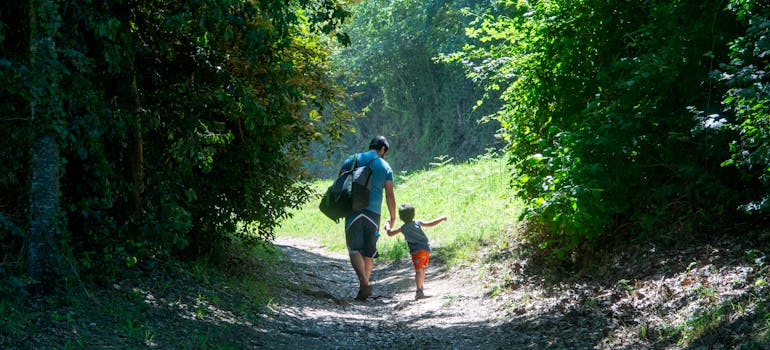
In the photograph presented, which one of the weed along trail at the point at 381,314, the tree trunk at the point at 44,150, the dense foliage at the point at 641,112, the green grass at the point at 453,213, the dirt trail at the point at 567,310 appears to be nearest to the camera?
the tree trunk at the point at 44,150

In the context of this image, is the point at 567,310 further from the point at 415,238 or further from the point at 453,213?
the point at 453,213

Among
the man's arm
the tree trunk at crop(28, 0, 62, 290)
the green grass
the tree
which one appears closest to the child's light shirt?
the man's arm

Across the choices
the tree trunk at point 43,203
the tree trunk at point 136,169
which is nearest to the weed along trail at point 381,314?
the tree trunk at point 136,169

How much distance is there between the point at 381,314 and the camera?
816 cm

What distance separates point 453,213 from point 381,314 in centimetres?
827

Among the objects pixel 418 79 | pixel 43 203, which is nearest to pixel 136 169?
pixel 43 203

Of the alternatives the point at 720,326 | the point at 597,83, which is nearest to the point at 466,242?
the point at 597,83

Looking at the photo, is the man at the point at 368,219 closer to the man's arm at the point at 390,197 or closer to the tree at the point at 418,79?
the man's arm at the point at 390,197

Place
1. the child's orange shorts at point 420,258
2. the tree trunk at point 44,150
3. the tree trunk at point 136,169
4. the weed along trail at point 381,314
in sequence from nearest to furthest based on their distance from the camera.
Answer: the tree trunk at point 44,150
the weed along trail at point 381,314
the tree trunk at point 136,169
the child's orange shorts at point 420,258

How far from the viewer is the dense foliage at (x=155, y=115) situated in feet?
17.5

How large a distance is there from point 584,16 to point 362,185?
3.31 meters

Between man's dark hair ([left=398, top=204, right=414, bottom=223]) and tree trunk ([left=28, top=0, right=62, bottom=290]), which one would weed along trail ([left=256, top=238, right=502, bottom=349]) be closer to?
man's dark hair ([left=398, top=204, right=414, bottom=223])

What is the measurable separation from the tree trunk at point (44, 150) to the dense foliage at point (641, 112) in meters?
4.43

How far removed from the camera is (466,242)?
38.4 ft
